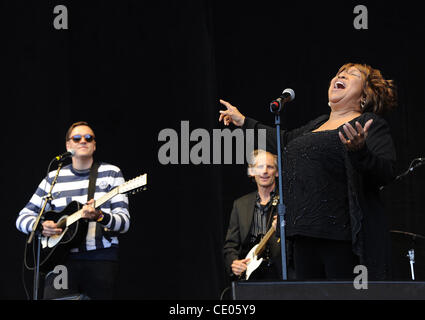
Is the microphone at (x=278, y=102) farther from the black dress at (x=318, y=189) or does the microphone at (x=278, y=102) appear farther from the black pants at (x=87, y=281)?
the black pants at (x=87, y=281)

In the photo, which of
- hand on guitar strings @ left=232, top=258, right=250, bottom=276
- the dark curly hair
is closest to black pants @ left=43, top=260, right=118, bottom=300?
hand on guitar strings @ left=232, top=258, right=250, bottom=276

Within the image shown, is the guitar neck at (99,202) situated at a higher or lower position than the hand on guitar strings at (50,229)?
higher

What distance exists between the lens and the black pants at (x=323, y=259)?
2129mm

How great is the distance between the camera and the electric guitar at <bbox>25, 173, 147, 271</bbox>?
3.43 m

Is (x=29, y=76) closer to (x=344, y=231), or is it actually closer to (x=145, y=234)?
(x=145, y=234)

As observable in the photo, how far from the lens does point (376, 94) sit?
2.50m

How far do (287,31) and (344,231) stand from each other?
271 centimetres

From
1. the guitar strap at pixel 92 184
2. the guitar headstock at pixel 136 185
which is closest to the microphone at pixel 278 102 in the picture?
the guitar headstock at pixel 136 185

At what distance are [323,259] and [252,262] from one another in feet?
4.89

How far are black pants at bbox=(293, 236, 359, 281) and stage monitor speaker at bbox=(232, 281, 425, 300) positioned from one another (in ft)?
1.94

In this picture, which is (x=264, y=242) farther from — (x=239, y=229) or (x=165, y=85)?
(x=165, y=85)

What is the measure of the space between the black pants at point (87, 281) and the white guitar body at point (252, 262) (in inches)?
32.3

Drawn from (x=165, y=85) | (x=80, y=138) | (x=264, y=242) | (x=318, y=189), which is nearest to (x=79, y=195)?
(x=80, y=138)
